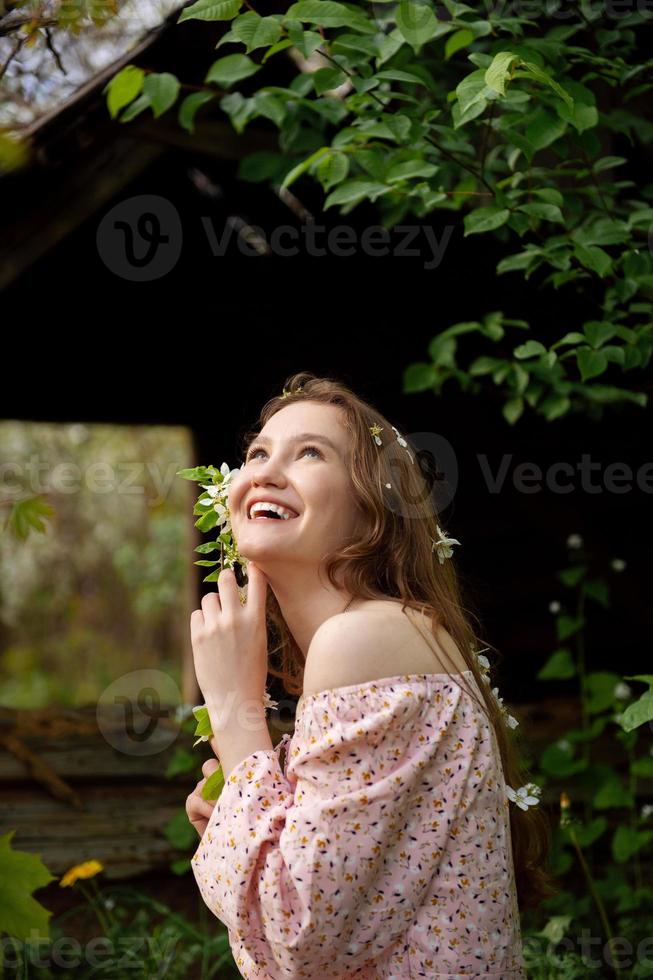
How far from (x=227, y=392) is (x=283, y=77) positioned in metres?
1.42

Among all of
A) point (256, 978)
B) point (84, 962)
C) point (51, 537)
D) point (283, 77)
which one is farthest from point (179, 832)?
point (51, 537)

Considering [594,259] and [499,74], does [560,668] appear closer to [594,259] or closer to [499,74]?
[594,259]

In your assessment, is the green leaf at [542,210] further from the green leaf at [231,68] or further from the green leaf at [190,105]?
the green leaf at [190,105]

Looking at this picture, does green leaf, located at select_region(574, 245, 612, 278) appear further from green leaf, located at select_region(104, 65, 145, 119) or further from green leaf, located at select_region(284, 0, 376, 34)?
green leaf, located at select_region(104, 65, 145, 119)

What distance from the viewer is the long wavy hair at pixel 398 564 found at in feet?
5.97

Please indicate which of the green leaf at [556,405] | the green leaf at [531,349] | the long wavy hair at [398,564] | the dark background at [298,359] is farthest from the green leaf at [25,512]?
the dark background at [298,359]

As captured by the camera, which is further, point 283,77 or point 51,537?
point 51,537

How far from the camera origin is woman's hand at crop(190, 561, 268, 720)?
171 cm

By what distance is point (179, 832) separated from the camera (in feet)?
11.3

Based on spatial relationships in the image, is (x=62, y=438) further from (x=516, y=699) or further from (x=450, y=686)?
(x=450, y=686)

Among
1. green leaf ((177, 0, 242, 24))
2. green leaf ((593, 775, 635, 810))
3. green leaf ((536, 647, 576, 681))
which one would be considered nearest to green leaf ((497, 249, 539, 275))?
green leaf ((177, 0, 242, 24))

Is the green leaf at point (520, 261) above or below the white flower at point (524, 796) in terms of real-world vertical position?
above

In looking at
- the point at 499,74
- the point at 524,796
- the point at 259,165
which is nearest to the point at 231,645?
the point at 524,796

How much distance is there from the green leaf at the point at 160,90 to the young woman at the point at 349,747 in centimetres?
100
